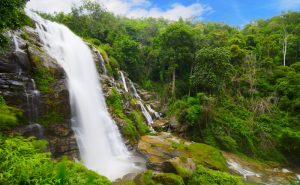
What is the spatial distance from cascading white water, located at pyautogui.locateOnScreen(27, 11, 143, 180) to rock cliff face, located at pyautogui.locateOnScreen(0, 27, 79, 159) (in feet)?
2.66

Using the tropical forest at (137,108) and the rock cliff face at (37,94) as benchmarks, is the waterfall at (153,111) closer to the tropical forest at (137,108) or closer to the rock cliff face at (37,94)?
the tropical forest at (137,108)

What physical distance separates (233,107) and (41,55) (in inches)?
729

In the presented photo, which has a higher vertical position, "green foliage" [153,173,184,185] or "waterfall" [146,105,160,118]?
"waterfall" [146,105,160,118]

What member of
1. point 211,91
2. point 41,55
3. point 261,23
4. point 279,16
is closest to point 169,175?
point 41,55

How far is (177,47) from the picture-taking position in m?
31.2

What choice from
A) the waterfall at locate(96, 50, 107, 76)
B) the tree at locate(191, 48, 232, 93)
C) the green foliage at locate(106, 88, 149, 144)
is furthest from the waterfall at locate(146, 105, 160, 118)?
the waterfall at locate(96, 50, 107, 76)

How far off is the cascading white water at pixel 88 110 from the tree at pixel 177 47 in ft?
37.2

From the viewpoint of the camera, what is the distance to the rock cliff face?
40.6 ft

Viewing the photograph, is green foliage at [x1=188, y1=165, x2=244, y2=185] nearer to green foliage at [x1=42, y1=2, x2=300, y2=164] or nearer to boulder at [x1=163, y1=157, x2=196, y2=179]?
boulder at [x1=163, y1=157, x2=196, y2=179]

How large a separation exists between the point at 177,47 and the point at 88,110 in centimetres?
1759

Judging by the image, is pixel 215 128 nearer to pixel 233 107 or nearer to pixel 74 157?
pixel 233 107

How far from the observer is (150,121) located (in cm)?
2500

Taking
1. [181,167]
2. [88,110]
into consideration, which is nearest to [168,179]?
[181,167]

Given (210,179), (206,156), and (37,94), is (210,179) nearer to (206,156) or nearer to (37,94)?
(206,156)
